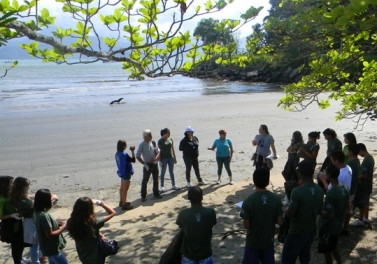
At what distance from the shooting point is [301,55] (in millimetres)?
7375

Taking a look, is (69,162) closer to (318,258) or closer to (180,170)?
(180,170)

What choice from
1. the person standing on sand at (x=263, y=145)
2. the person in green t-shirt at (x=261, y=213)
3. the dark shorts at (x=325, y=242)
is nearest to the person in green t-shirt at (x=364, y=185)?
the dark shorts at (x=325, y=242)

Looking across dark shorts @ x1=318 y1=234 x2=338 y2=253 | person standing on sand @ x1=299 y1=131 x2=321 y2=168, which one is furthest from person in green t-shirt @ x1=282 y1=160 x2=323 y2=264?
person standing on sand @ x1=299 y1=131 x2=321 y2=168

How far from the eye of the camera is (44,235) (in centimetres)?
477

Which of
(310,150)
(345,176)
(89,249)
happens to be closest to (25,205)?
(89,249)

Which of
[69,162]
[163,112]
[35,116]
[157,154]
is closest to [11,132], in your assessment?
[35,116]

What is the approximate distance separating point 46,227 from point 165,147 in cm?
535

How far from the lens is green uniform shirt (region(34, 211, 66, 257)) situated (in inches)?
184

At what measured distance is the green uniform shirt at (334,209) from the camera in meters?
4.80

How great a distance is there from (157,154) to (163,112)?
16400mm

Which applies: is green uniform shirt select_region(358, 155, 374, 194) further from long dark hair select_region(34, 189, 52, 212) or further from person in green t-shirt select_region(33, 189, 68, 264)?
long dark hair select_region(34, 189, 52, 212)

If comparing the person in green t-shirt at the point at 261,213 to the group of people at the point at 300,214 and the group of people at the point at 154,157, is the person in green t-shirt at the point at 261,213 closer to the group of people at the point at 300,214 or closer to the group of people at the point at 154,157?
the group of people at the point at 300,214

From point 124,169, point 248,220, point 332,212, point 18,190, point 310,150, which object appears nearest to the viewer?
point 248,220

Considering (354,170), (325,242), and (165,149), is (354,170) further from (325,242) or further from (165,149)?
(165,149)
